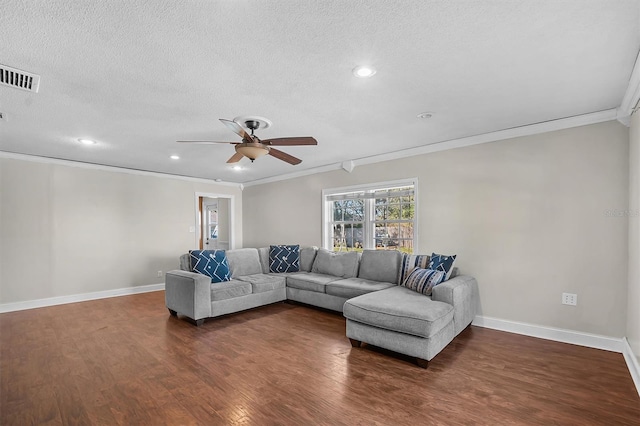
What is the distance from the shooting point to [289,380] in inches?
98.1

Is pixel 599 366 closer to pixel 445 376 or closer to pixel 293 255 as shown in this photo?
pixel 445 376

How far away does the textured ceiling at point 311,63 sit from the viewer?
1658 millimetres

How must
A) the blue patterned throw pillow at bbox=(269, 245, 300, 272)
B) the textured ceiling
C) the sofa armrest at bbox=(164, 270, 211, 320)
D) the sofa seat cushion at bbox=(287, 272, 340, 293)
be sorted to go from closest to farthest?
the textured ceiling → the sofa armrest at bbox=(164, 270, 211, 320) → the sofa seat cushion at bbox=(287, 272, 340, 293) → the blue patterned throw pillow at bbox=(269, 245, 300, 272)

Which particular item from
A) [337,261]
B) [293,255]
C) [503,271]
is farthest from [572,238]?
[293,255]

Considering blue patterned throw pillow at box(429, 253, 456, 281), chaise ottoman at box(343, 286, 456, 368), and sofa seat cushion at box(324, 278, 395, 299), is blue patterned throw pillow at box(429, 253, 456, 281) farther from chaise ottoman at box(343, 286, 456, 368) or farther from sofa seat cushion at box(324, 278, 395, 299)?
sofa seat cushion at box(324, 278, 395, 299)

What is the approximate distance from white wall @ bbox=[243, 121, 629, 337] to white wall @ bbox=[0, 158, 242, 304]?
5062mm

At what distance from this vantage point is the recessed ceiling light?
2219 millimetres

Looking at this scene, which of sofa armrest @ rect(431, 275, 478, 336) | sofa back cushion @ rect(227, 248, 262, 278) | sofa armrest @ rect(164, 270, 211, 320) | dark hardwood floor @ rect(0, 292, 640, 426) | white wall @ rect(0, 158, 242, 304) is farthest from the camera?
sofa back cushion @ rect(227, 248, 262, 278)

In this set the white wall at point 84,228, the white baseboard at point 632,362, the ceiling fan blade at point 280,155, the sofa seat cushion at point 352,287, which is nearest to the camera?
the white baseboard at point 632,362

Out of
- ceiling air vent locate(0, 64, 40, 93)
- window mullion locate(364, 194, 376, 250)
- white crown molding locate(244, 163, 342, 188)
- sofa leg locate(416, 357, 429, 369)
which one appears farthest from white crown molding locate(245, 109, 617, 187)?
ceiling air vent locate(0, 64, 40, 93)

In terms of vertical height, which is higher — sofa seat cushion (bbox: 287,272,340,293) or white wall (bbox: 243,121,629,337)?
white wall (bbox: 243,121,629,337)

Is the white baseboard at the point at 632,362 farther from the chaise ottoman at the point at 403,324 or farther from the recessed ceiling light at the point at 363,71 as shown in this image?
the recessed ceiling light at the point at 363,71

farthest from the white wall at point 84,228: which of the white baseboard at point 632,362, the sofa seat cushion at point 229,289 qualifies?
the white baseboard at point 632,362

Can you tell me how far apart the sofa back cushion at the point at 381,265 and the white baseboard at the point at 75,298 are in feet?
14.6
